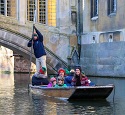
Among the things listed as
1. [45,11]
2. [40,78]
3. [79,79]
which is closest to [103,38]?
[45,11]

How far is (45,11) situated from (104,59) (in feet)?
14.7

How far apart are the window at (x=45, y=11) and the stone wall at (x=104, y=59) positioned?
2.36 meters

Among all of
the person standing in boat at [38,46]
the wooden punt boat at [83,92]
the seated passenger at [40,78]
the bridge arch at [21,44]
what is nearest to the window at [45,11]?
the bridge arch at [21,44]

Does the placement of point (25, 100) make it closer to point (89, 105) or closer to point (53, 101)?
point (53, 101)

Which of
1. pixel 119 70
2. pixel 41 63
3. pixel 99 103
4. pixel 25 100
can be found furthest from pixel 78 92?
pixel 119 70

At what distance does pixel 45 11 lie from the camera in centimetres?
2920

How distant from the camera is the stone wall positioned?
1024 inches

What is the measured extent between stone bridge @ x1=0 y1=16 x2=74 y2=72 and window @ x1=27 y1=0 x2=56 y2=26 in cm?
60

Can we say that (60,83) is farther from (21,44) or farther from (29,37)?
(21,44)

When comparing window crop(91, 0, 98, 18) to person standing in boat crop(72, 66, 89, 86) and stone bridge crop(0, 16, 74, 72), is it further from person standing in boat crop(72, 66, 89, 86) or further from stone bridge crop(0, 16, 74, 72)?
person standing in boat crop(72, 66, 89, 86)

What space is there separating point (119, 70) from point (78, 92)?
1096 cm

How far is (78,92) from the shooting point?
15359mm

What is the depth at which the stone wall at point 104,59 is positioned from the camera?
26.0 metres

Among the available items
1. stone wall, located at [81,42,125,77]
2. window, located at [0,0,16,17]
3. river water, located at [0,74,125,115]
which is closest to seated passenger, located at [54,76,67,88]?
river water, located at [0,74,125,115]
